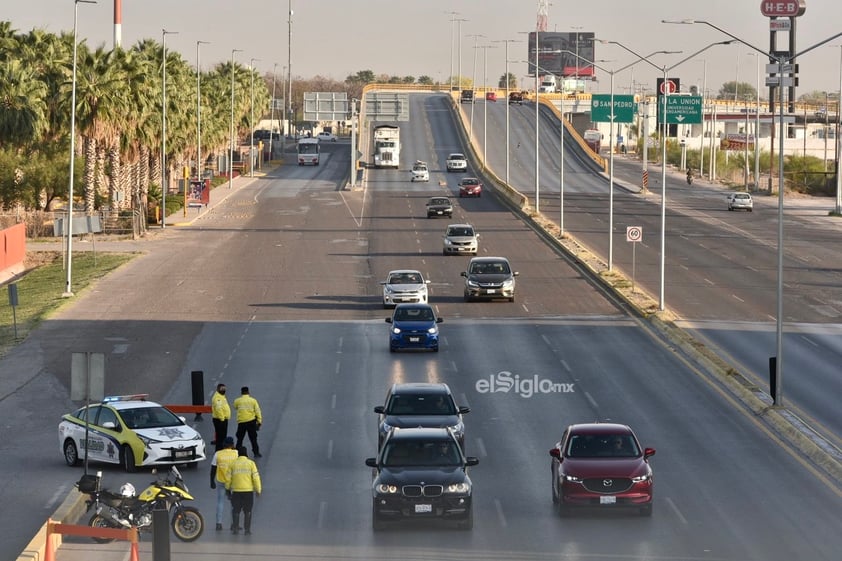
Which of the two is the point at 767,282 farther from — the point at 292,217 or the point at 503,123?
the point at 503,123

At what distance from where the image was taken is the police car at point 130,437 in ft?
93.0

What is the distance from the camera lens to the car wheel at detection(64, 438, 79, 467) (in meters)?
29.2

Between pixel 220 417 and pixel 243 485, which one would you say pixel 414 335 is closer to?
pixel 220 417

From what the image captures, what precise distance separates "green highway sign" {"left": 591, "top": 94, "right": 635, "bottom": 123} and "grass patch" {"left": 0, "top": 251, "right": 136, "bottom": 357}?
2553 centimetres

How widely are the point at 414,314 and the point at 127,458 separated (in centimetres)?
1854

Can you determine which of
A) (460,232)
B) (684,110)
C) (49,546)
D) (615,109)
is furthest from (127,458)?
(615,109)

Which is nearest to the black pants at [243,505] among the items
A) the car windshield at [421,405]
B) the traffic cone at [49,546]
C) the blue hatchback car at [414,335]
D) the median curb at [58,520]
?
the median curb at [58,520]

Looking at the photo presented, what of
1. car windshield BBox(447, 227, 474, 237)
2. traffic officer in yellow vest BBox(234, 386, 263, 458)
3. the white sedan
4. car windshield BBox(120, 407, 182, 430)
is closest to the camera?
car windshield BBox(120, 407, 182, 430)

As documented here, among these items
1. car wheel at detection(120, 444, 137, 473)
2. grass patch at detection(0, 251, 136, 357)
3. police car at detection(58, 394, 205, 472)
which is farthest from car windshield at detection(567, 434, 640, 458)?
grass patch at detection(0, 251, 136, 357)

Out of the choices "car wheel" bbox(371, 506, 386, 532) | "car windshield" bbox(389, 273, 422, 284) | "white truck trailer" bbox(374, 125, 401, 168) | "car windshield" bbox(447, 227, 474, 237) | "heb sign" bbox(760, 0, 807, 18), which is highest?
"heb sign" bbox(760, 0, 807, 18)

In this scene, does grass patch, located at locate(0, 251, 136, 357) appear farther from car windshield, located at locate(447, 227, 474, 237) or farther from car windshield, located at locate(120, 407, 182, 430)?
car windshield, located at locate(120, 407, 182, 430)

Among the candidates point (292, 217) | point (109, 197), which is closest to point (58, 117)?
point (109, 197)

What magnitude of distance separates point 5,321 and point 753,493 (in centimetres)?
3474

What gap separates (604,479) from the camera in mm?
24281
